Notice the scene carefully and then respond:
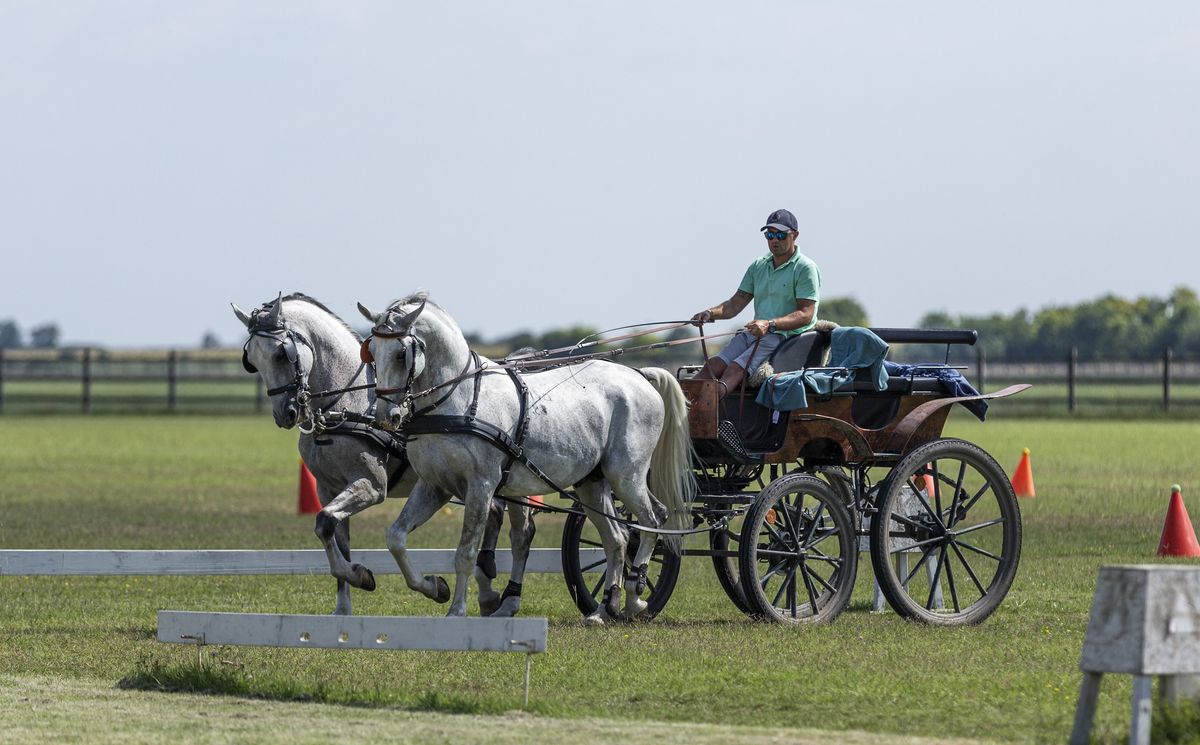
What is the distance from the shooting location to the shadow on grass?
8.27 m

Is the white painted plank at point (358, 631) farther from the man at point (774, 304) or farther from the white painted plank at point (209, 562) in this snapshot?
the man at point (774, 304)

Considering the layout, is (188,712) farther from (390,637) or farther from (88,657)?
(88,657)

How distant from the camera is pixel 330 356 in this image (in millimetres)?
10984

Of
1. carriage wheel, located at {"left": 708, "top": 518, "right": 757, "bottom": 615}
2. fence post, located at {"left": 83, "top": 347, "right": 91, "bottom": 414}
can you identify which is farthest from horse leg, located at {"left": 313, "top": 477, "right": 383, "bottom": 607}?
fence post, located at {"left": 83, "top": 347, "right": 91, "bottom": 414}

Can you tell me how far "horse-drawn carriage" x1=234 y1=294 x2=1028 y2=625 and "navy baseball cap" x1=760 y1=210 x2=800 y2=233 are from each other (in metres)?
0.68

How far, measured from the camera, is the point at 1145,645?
6.75m

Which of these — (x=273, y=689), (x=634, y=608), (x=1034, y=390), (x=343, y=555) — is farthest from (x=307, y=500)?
(x=1034, y=390)

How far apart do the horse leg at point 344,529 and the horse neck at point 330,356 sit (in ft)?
1.83

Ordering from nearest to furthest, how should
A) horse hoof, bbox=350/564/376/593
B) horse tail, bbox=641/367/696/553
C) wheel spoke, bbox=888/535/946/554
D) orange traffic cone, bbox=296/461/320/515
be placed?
horse hoof, bbox=350/564/376/593
horse tail, bbox=641/367/696/553
wheel spoke, bbox=888/535/946/554
orange traffic cone, bbox=296/461/320/515

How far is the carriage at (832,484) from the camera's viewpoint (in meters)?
11.0

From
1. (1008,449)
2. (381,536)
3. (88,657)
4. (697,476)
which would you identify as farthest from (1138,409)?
(88,657)

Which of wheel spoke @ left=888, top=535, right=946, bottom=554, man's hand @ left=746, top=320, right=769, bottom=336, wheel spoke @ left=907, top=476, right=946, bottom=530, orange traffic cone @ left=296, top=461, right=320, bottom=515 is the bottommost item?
orange traffic cone @ left=296, top=461, right=320, bottom=515

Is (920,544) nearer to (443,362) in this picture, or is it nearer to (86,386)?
(443,362)

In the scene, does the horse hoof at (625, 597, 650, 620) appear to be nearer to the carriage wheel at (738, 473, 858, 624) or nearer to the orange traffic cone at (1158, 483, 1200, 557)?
the carriage wheel at (738, 473, 858, 624)
